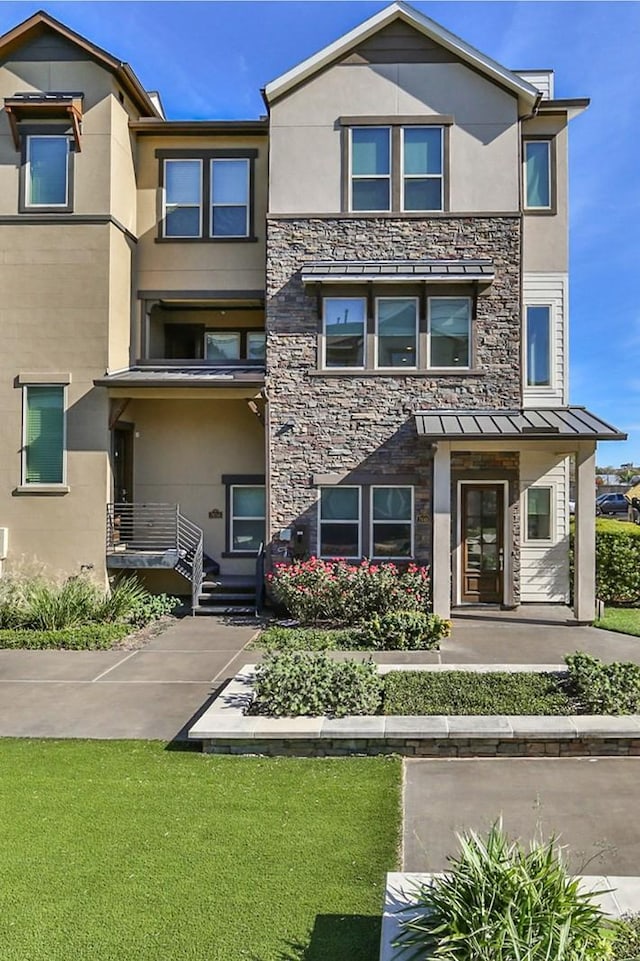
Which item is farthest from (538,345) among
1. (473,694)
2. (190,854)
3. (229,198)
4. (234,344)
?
(190,854)

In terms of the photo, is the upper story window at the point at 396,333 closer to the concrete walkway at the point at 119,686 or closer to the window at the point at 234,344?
the window at the point at 234,344


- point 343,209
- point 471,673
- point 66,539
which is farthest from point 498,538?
point 66,539

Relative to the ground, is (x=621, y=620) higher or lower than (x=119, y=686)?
higher

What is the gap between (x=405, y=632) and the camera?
1046cm

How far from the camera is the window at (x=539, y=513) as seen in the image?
13.8m

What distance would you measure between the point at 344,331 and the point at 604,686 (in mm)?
8938

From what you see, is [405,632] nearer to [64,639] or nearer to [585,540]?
[585,540]

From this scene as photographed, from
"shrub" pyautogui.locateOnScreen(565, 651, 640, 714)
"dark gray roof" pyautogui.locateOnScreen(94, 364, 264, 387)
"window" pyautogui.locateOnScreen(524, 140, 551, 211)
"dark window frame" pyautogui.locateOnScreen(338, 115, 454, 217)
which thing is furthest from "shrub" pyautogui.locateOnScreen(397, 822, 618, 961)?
"window" pyautogui.locateOnScreen(524, 140, 551, 211)

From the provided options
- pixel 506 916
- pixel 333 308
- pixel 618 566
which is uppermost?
pixel 333 308

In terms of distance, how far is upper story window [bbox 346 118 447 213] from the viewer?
13453mm

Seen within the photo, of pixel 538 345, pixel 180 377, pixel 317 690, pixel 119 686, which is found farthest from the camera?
pixel 538 345

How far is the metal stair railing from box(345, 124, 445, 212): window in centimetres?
778

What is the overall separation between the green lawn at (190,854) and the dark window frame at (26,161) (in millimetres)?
11147

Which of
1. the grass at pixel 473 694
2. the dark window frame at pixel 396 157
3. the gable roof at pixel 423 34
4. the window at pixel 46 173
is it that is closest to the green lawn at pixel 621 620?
the grass at pixel 473 694
